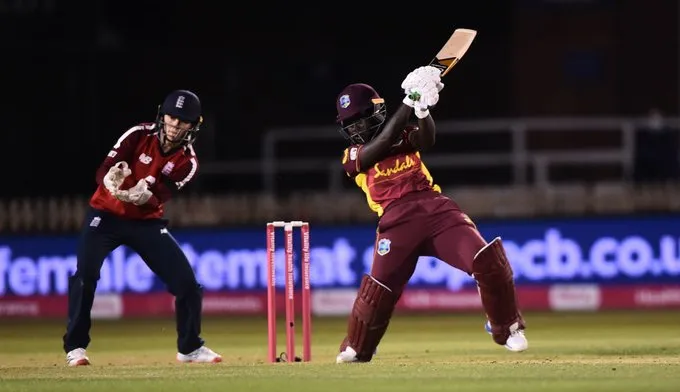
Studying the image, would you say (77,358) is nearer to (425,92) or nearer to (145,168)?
(145,168)

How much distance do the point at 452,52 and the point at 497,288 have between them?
1594mm

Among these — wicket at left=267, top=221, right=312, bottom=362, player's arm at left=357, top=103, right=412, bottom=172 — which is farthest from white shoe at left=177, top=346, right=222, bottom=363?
player's arm at left=357, top=103, right=412, bottom=172

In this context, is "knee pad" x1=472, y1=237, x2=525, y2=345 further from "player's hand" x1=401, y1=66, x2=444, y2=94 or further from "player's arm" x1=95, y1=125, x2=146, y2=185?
"player's arm" x1=95, y1=125, x2=146, y2=185

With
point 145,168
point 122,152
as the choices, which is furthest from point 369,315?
point 122,152

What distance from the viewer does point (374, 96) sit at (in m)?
10.9

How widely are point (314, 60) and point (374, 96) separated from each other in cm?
1960

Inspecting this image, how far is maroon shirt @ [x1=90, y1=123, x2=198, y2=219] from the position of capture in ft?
37.6

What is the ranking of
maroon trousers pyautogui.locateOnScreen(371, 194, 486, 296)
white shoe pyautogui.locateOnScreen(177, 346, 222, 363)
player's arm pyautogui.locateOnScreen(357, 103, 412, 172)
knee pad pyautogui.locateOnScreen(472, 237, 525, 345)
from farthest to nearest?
white shoe pyautogui.locateOnScreen(177, 346, 222, 363)
maroon trousers pyautogui.locateOnScreen(371, 194, 486, 296)
knee pad pyautogui.locateOnScreen(472, 237, 525, 345)
player's arm pyautogui.locateOnScreen(357, 103, 412, 172)

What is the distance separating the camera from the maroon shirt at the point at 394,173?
34.8ft

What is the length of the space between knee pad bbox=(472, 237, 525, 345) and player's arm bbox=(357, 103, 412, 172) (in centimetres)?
92

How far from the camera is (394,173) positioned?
10.7 metres

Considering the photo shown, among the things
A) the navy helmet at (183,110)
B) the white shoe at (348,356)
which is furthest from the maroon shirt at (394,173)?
the navy helmet at (183,110)

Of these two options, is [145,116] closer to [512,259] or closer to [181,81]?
[181,81]

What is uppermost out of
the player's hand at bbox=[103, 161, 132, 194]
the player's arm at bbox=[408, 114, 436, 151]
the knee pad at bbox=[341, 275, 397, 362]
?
the player's arm at bbox=[408, 114, 436, 151]
